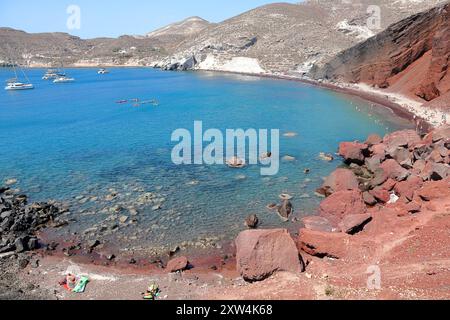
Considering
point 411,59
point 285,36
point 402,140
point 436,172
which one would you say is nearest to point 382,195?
point 436,172

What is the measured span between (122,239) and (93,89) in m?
80.9

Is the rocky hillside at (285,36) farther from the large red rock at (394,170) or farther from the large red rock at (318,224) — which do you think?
the large red rock at (318,224)

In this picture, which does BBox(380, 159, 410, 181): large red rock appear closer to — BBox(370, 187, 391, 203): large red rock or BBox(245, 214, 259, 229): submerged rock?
BBox(370, 187, 391, 203): large red rock

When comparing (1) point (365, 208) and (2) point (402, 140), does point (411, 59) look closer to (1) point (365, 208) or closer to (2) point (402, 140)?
(2) point (402, 140)

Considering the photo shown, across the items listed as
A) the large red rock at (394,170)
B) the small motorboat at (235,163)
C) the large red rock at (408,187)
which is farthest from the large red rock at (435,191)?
the small motorboat at (235,163)

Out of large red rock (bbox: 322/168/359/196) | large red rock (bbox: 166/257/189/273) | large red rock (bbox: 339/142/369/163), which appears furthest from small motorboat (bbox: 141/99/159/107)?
large red rock (bbox: 166/257/189/273)

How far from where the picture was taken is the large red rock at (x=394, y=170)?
26.3 metres

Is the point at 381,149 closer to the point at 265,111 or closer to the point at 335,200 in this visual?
the point at 335,200

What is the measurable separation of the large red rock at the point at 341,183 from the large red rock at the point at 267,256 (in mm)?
10686

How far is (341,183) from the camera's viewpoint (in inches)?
1054

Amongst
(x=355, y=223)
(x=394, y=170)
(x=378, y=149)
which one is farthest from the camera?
(x=378, y=149)

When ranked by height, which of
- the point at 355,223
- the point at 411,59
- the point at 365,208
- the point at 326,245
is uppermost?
the point at 411,59

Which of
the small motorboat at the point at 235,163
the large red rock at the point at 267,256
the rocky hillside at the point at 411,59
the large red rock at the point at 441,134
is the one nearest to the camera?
the large red rock at the point at 267,256

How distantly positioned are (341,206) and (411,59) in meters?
47.6
